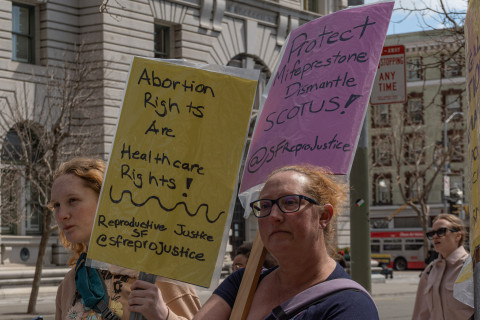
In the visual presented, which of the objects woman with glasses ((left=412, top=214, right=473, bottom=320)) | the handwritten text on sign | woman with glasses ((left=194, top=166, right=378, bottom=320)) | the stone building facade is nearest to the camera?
woman with glasses ((left=194, top=166, right=378, bottom=320))

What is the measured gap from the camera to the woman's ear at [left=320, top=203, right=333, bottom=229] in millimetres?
3386

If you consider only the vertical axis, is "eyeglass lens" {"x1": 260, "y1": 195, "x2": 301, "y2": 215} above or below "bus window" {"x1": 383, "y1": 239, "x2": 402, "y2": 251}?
above

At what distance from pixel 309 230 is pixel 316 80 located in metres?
1.09

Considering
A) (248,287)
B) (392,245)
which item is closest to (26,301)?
(248,287)

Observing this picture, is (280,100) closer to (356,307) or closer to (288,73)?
(288,73)

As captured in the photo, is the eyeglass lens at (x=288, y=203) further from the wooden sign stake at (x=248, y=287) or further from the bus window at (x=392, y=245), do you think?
the bus window at (x=392, y=245)

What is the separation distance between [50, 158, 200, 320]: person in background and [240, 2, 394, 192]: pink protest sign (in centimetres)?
61

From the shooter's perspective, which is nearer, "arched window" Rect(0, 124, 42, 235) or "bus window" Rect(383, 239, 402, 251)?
"arched window" Rect(0, 124, 42, 235)

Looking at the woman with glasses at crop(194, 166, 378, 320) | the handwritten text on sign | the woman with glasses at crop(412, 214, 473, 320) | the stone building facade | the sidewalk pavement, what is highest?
the stone building facade

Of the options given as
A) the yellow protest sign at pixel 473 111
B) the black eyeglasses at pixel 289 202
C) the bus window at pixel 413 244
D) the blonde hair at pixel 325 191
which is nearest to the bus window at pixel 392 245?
the bus window at pixel 413 244

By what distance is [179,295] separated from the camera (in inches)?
158

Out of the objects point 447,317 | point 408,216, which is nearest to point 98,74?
point 447,317

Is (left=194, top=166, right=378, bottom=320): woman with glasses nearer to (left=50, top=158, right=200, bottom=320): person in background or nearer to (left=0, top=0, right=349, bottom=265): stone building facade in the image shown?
(left=50, top=158, right=200, bottom=320): person in background

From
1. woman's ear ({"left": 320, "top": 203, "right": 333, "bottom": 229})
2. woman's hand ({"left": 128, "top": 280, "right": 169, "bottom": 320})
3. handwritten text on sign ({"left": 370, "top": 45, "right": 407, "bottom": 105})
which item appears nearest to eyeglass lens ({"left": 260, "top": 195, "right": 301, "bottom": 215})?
woman's ear ({"left": 320, "top": 203, "right": 333, "bottom": 229})
